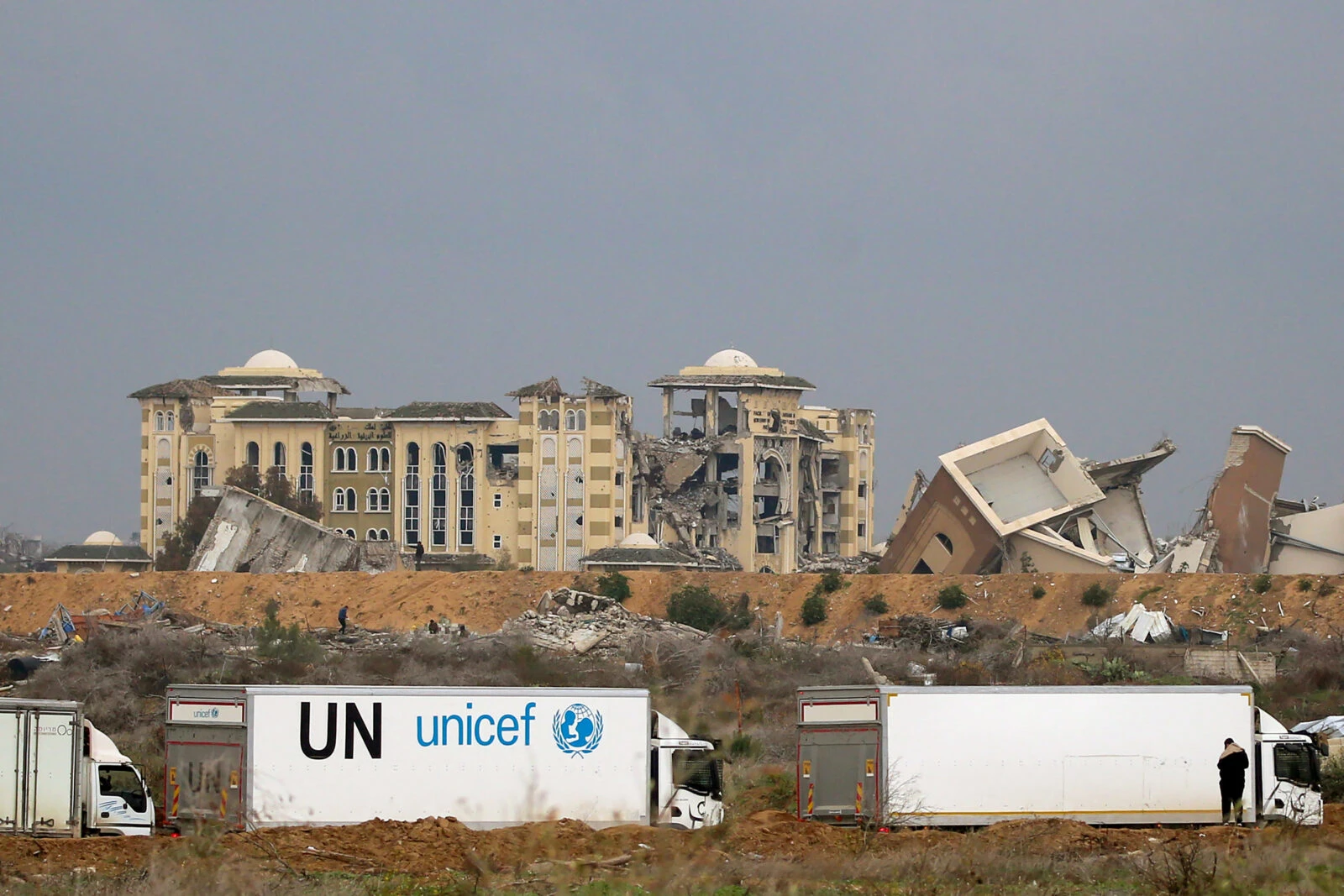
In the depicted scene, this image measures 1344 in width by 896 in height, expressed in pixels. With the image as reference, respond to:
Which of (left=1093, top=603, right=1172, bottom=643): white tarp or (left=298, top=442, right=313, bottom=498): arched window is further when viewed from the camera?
→ (left=298, top=442, right=313, bottom=498): arched window

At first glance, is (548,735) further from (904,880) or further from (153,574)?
Answer: (153,574)

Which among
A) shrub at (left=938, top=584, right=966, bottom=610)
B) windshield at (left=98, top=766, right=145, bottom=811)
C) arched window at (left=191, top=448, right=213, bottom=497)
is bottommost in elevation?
windshield at (left=98, top=766, right=145, bottom=811)

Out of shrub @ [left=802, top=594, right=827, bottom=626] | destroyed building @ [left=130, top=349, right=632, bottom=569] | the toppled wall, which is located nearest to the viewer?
shrub @ [left=802, top=594, right=827, bottom=626]

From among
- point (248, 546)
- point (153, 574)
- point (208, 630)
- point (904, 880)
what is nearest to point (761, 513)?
point (248, 546)

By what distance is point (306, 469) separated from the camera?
90.6 m

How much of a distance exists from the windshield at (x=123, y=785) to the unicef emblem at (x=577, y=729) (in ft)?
17.0

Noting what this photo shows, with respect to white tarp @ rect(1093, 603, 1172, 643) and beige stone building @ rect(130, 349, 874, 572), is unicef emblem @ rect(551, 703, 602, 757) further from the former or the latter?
beige stone building @ rect(130, 349, 874, 572)

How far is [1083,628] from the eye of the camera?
188 feet

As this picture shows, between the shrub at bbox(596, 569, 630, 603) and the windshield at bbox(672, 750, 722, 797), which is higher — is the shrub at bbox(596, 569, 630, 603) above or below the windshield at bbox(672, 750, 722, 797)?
above

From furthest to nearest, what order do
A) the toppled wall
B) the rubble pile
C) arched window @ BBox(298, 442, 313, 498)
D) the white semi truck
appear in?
arched window @ BBox(298, 442, 313, 498)
the toppled wall
the rubble pile
the white semi truck

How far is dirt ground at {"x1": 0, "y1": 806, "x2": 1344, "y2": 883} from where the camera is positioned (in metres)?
19.4

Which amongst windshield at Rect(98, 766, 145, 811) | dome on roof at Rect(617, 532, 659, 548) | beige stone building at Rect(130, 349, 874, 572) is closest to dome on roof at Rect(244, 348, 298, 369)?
beige stone building at Rect(130, 349, 874, 572)

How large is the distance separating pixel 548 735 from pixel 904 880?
7159mm

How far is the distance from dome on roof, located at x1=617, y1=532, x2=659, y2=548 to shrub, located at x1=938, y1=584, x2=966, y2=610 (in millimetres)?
19993
